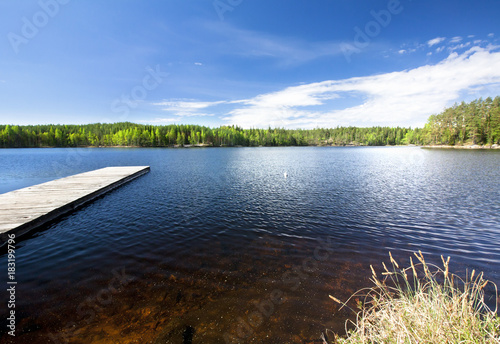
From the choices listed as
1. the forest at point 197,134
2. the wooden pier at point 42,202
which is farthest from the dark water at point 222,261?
the forest at point 197,134

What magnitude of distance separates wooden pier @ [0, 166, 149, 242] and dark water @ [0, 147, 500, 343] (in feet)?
2.38

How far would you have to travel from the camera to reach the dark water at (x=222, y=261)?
568 centimetres

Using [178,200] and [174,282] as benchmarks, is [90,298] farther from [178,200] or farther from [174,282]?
[178,200]

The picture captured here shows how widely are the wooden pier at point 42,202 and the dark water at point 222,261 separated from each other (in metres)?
0.73

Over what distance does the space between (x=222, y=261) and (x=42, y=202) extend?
14224 mm

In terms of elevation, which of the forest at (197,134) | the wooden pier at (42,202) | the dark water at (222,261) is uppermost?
the forest at (197,134)

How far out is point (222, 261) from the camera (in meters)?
8.87

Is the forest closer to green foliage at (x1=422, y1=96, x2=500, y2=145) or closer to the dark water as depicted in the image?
green foliage at (x1=422, y1=96, x2=500, y2=145)

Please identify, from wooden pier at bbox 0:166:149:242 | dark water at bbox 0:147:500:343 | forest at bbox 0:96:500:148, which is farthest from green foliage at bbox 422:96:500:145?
wooden pier at bbox 0:166:149:242

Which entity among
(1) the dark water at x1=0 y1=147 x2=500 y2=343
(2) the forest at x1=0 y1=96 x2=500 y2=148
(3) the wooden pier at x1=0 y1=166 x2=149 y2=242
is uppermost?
(2) the forest at x1=0 y1=96 x2=500 y2=148

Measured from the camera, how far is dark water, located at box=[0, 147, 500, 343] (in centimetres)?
568

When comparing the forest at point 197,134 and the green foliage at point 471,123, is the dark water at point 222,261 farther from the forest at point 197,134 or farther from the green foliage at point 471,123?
the forest at point 197,134

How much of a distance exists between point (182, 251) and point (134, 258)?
1.96 metres

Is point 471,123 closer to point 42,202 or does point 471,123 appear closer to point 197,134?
point 42,202
